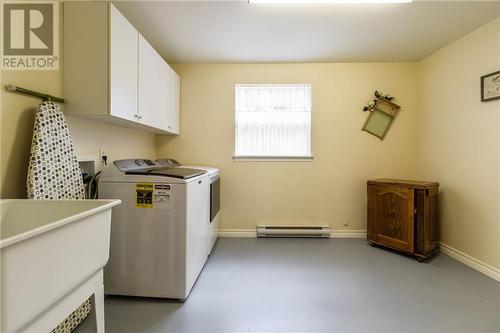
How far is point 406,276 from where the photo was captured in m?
2.11

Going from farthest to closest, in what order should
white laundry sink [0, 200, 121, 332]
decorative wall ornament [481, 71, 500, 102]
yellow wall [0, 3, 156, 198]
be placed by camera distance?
decorative wall ornament [481, 71, 500, 102] < yellow wall [0, 3, 156, 198] < white laundry sink [0, 200, 121, 332]

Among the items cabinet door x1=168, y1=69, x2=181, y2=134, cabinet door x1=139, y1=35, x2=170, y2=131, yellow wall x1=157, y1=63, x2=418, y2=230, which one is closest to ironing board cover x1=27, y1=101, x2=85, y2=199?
cabinet door x1=139, y1=35, x2=170, y2=131

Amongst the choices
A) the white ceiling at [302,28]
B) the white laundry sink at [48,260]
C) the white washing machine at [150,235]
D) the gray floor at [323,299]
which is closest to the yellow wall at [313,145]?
the white ceiling at [302,28]

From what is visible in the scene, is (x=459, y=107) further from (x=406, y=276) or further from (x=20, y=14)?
(x=20, y=14)

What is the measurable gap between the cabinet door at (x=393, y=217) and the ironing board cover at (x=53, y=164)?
2881mm

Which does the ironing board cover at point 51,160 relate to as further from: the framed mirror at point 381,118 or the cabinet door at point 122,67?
the framed mirror at point 381,118

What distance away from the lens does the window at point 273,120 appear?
3093 mm

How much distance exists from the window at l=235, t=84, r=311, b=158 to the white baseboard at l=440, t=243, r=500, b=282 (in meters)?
1.84

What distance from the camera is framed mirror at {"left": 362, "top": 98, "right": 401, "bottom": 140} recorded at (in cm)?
303

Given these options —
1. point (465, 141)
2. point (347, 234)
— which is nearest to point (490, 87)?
point (465, 141)

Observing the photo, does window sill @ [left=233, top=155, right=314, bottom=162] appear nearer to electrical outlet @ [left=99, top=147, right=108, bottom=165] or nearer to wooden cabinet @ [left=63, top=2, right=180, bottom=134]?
electrical outlet @ [left=99, top=147, right=108, bottom=165]

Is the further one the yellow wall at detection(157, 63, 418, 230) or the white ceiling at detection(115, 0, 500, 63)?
the yellow wall at detection(157, 63, 418, 230)

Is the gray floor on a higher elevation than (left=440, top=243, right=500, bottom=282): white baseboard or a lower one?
lower

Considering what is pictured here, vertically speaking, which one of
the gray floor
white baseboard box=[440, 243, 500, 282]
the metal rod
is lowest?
the gray floor
